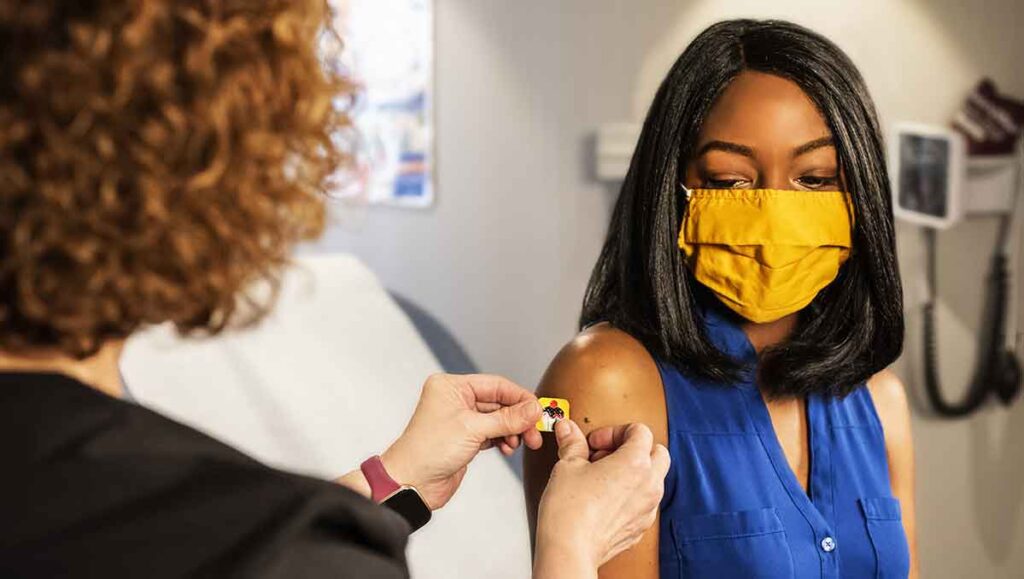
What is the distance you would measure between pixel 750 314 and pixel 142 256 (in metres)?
0.95

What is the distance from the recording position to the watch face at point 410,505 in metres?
1.14

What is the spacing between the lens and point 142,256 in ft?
2.05

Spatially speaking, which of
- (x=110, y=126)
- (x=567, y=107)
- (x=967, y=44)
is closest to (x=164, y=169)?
(x=110, y=126)

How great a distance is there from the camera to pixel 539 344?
2.97m

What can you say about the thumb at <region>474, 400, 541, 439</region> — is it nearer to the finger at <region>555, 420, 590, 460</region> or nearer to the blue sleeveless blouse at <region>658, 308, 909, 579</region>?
the finger at <region>555, 420, 590, 460</region>

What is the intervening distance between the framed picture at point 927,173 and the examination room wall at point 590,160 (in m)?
0.08

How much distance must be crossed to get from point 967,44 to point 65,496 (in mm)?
2557

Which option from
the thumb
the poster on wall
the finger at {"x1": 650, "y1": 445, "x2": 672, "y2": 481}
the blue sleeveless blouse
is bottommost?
the blue sleeveless blouse

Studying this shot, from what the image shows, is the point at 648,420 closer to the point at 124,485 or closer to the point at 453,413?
the point at 453,413

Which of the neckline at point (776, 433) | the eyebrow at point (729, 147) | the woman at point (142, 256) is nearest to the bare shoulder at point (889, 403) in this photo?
the neckline at point (776, 433)

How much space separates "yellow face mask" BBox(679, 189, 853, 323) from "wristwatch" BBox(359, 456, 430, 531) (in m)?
0.51

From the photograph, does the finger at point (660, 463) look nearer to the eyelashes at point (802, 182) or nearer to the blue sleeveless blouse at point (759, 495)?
the blue sleeveless blouse at point (759, 495)

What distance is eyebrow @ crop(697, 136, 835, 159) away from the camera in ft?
4.28

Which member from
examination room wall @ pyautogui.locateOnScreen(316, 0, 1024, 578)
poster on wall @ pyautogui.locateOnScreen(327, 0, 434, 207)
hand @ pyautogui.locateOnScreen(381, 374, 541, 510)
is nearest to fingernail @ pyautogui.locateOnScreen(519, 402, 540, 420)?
hand @ pyautogui.locateOnScreen(381, 374, 541, 510)
